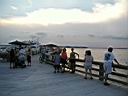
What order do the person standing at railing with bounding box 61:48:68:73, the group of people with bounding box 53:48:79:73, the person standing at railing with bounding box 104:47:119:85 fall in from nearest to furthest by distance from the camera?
1. the person standing at railing with bounding box 104:47:119:85
2. the group of people with bounding box 53:48:79:73
3. the person standing at railing with bounding box 61:48:68:73

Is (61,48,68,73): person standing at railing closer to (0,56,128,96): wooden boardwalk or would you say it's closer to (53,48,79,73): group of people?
(53,48,79,73): group of people

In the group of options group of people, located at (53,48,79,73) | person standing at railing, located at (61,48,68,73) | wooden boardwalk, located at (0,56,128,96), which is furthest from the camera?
person standing at railing, located at (61,48,68,73)

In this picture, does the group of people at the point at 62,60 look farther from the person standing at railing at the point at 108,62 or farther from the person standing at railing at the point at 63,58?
the person standing at railing at the point at 108,62

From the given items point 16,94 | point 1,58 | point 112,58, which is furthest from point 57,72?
point 1,58

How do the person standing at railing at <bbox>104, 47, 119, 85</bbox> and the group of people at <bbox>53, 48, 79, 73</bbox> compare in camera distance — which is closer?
the person standing at railing at <bbox>104, 47, 119, 85</bbox>

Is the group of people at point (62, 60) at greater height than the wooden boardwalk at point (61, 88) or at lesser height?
greater

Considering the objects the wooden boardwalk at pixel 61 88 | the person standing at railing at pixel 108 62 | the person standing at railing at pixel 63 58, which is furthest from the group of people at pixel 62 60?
the person standing at railing at pixel 108 62

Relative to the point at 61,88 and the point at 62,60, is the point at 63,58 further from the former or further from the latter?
the point at 61,88

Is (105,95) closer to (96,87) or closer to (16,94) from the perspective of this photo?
(96,87)

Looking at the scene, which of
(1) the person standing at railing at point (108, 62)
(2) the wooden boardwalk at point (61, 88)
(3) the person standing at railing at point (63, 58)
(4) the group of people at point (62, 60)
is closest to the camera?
(2) the wooden boardwalk at point (61, 88)

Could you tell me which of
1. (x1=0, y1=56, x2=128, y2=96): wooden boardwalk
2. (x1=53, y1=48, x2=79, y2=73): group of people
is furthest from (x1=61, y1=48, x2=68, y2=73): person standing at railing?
(x1=0, y1=56, x2=128, y2=96): wooden boardwalk

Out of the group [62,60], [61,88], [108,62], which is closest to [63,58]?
[62,60]

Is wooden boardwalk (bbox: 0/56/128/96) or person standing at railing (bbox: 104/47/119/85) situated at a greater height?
person standing at railing (bbox: 104/47/119/85)

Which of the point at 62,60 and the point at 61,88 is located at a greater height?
the point at 62,60
